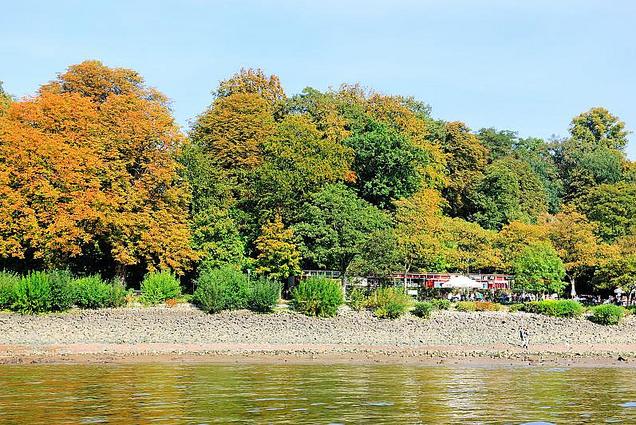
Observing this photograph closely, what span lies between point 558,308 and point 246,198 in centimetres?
2409

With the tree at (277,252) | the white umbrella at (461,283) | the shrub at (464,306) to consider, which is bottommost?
the shrub at (464,306)

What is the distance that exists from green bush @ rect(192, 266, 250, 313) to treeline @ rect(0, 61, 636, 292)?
496 cm

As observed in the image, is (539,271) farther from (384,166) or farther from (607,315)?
(384,166)

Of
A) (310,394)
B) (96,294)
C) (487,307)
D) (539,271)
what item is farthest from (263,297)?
(310,394)

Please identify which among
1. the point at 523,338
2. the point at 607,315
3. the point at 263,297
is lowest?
the point at 523,338

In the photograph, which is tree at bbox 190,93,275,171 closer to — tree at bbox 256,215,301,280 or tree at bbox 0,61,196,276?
tree at bbox 0,61,196,276

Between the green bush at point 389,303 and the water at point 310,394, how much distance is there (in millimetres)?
14663

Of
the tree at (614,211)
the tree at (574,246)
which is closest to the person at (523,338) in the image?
the tree at (574,246)

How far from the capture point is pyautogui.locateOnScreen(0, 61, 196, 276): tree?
54.2 meters

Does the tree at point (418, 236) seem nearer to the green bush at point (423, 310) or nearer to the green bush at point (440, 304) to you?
the green bush at point (440, 304)

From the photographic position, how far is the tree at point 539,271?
211 feet

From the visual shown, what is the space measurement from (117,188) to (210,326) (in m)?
13.7

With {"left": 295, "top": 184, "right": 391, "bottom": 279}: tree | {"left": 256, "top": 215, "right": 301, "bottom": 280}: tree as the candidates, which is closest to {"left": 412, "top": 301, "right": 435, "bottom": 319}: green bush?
{"left": 295, "top": 184, "right": 391, "bottom": 279}: tree

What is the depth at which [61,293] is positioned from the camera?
50000mm
